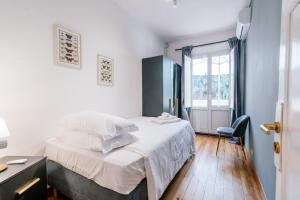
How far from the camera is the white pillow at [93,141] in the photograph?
4.67 ft

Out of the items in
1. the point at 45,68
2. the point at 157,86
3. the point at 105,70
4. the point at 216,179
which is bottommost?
the point at 216,179

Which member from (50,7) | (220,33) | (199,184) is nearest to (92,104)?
(50,7)

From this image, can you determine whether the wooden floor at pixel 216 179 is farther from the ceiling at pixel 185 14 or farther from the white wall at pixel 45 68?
the ceiling at pixel 185 14

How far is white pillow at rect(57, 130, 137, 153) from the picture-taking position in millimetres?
1425

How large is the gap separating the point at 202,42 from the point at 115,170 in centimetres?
416

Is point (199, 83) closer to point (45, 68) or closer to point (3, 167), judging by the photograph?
point (45, 68)

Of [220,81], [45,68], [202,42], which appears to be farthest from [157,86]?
[45,68]

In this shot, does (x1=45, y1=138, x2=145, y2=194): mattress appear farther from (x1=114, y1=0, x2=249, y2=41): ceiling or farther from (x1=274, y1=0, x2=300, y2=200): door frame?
(x1=114, y1=0, x2=249, y2=41): ceiling

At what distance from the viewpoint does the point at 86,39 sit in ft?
7.55

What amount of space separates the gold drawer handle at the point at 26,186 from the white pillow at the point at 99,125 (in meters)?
0.54

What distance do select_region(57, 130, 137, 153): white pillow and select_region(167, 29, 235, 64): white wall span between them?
360 centimetres

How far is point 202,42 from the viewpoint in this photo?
4.34 metres

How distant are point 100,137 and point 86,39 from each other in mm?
1586

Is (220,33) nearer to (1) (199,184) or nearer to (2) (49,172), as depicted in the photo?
(1) (199,184)
